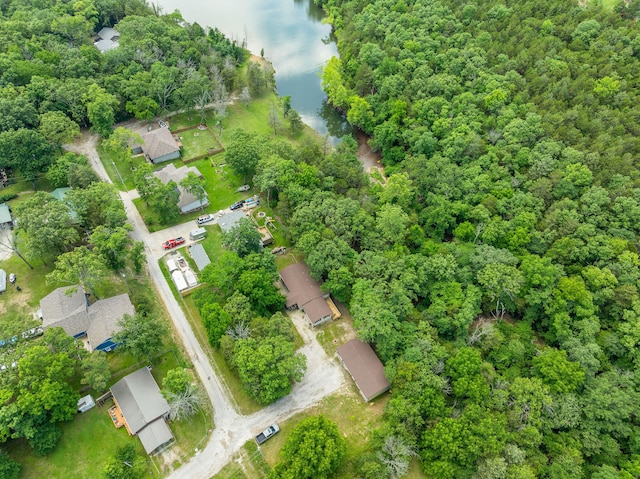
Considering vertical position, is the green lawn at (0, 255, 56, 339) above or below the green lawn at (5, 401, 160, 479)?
above

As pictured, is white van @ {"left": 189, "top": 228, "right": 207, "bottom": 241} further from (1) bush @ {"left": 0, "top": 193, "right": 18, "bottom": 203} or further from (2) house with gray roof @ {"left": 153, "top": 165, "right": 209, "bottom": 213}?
(1) bush @ {"left": 0, "top": 193, "right": 18, "bottom": 203}

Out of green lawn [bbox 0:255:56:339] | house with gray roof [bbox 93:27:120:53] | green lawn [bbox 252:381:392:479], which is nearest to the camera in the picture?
green lawn [bbox 252:381:392:479]

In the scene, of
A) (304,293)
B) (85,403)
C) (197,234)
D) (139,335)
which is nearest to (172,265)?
(197,234)

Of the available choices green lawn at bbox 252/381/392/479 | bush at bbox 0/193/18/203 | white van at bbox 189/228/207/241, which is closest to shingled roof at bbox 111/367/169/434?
green lawn at bbox 252/381/392/479

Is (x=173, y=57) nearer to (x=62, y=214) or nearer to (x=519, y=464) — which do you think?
(x=62, y=214)

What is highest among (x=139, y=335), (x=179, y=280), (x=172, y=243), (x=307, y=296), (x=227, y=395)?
(x=172, y=243)

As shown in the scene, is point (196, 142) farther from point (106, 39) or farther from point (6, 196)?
point (106, 39)

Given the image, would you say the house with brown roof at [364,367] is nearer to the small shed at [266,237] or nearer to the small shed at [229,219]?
the small shed at [266,237]
